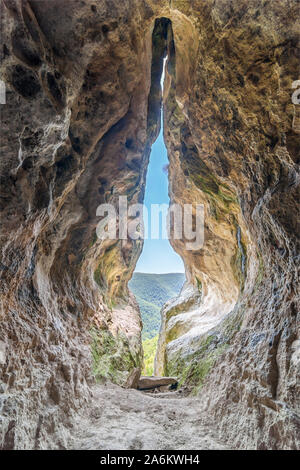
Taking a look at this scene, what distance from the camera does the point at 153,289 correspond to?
59719 millimetres

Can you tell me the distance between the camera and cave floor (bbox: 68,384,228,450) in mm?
3336

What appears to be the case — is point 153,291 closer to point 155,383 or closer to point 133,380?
point 155,383

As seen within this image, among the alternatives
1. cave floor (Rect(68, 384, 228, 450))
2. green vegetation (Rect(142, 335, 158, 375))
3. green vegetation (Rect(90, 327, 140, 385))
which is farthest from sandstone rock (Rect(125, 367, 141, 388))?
green vegetation (Rect(142, 335, 158, 375))

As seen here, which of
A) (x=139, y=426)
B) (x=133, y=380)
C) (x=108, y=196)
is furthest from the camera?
(x=108, y=196)

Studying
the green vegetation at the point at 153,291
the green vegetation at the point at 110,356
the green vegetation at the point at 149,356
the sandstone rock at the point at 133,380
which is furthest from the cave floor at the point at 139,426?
the green vegetation at the point at 153,291

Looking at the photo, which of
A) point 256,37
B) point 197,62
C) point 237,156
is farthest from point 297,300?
point 197,62

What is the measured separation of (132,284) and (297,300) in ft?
188

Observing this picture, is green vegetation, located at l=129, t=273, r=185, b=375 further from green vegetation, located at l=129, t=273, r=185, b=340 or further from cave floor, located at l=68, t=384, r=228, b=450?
cave floor, located at l=68, t=384, r=228, b=450

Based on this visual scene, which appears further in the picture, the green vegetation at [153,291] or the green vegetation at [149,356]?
the green vegetation at [153,291]

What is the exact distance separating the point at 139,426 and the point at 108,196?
6.77 m

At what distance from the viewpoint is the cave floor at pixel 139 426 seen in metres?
3.34

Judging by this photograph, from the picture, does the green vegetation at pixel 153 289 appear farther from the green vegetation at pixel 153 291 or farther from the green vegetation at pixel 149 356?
the green vegetation at pixel 149 356

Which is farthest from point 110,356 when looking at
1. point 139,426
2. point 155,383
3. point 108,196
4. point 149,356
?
point 149,356

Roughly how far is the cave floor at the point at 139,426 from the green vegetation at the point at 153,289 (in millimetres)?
45647
